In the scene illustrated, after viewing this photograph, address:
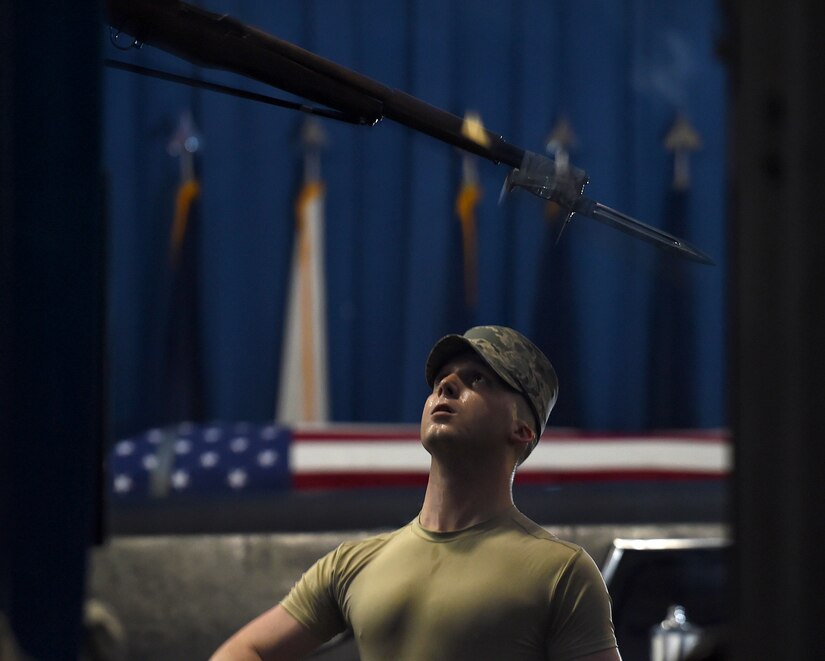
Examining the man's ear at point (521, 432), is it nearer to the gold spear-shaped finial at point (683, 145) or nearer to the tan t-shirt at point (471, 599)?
the tan t-shirt at point (471, 599)

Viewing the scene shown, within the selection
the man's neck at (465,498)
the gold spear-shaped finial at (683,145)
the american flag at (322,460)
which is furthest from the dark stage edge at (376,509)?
the man's neck at (465,498)

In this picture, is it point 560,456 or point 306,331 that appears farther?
point 306,331

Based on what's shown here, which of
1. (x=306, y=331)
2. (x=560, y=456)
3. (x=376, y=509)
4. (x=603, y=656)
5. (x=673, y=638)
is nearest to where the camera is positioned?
(x=603, y=656)

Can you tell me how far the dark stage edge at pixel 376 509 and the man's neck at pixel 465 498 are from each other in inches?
70.0

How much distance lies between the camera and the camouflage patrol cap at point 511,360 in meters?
1.66

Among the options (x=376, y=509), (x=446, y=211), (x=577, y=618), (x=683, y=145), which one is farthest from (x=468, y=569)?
(x=683, y=145)

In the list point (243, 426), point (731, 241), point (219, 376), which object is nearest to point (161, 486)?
point (243, 426)

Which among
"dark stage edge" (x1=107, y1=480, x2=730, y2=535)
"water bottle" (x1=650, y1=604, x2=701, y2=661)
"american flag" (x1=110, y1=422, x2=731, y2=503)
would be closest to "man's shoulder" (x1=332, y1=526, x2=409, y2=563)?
"water bottle" (x1=650, y1=604, x2=701, y2=661)

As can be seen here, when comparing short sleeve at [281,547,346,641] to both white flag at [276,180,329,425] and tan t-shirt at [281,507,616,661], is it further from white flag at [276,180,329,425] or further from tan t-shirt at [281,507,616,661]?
white flag at [276,180,329,425]

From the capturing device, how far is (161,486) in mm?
3467

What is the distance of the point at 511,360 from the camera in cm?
167

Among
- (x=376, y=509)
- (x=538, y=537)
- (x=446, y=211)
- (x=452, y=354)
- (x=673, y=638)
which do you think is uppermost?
(x=446, y=211)

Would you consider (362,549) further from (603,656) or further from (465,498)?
(603,656)

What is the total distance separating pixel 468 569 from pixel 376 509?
1.97 meters
